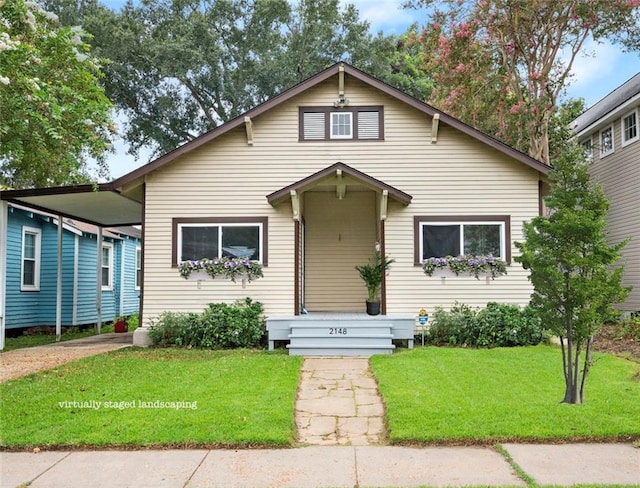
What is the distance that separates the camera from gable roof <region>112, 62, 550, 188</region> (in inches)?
440

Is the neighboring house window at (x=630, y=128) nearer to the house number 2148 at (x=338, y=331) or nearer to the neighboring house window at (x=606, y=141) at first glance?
the neighboring house window at (x=606, y=141)

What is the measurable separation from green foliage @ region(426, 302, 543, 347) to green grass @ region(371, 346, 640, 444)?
47.0 inches

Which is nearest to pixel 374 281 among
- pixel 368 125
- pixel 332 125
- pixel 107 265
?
pixel 368 125

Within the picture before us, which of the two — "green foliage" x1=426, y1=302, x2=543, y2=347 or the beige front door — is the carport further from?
"green foliage" x1=426, y1=302, x2=543, y2=347

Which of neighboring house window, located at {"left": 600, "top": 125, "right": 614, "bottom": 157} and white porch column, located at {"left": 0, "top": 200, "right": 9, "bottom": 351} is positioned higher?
neighboring house window, located at {"left": 600, "top": 125, "right": 614, "bottom": 157}

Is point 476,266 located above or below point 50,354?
above

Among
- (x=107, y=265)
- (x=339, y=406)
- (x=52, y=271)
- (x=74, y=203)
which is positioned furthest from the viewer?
(x=107, y=265)

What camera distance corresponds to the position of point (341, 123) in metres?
11.9

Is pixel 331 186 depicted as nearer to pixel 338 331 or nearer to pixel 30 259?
pixel 338 331

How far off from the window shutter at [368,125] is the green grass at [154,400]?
5204 millimetres

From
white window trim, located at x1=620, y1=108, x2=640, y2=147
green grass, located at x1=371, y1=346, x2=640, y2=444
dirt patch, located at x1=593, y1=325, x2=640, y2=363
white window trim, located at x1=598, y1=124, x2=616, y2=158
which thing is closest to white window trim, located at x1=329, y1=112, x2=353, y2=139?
green grass, located at x1=371, y1=346, x2=640, y2=444

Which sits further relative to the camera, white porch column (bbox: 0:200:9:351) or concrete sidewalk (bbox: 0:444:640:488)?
white porch column (bbox: 0:200:9:351)

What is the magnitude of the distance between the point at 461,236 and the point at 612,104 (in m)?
8.81

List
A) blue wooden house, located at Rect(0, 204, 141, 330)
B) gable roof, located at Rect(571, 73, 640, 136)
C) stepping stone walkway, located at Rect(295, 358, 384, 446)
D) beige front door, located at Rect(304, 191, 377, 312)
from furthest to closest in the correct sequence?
gable roof, located at Rect(571, 73, 640, 136) < blue wooden house, located at Rect(0, 204, 141, 330) < beige front door, located at Rect(304, 191, 377, 312) < stepping stone walkway, located at Rect(295, 358, 384, 446)
